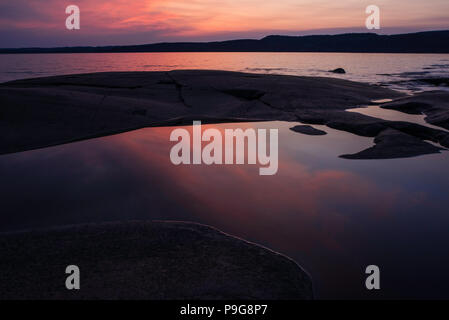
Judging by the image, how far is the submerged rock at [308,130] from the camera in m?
6.43

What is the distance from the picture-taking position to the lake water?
2.44 m

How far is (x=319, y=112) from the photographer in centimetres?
802

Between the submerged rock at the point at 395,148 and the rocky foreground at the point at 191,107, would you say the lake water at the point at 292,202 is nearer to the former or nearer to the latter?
the submerged rock at the point at 395,148

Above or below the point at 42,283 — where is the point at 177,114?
above

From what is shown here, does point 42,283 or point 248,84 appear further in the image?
point 248,84

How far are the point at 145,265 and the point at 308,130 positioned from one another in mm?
4996

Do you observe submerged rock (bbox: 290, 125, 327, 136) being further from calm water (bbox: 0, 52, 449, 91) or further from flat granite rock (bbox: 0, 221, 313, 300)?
calm water (bbox: 0, 52, 449, 91)

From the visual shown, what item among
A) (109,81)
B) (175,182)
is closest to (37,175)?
(175,182)

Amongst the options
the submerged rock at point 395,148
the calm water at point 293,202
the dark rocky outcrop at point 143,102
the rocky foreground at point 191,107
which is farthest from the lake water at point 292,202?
the dark rocky outcrop at point 143,102

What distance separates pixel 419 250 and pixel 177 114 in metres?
5.93

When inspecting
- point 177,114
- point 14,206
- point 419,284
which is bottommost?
point 419,284
